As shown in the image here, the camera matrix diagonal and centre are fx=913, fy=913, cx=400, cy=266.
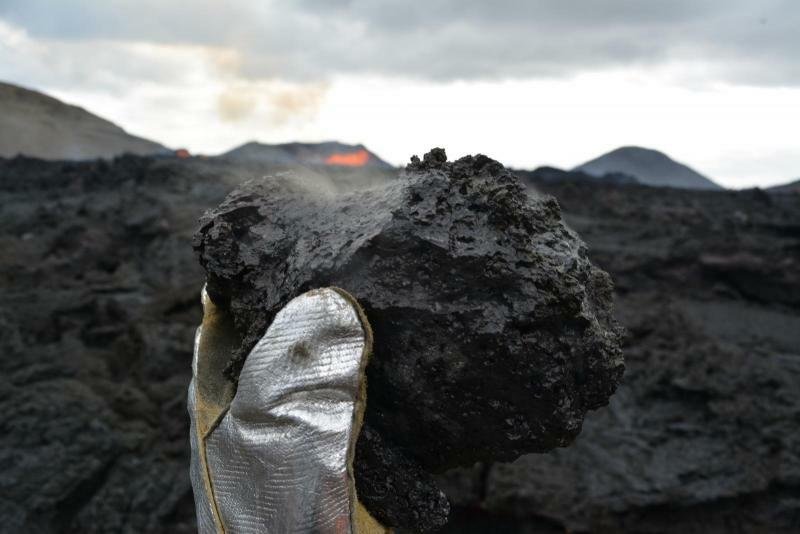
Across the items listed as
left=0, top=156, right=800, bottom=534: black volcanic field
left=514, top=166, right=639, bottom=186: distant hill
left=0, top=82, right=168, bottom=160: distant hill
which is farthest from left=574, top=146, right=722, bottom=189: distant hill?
left=0, top=82, right=168, bottom=160: distant hill

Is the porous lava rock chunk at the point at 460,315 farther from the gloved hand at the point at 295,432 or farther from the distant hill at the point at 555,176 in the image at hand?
the distant hill at the point at 555,176

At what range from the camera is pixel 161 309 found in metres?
8.30

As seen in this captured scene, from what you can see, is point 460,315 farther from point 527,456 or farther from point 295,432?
point 527,456

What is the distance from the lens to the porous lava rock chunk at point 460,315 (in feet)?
6.81

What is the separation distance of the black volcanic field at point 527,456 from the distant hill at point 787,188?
270 centimetres

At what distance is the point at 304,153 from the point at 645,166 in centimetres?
659

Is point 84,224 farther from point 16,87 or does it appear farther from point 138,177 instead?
point 16,87

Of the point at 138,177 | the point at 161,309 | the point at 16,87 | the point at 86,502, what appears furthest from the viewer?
the point at 16,87

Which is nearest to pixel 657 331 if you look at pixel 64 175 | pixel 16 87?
pixel 64 175

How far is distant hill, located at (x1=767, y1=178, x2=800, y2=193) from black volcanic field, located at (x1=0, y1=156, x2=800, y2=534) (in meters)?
2.70

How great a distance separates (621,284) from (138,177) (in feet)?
22.6

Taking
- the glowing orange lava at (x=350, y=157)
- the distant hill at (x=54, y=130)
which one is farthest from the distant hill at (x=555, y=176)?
the distant hill at (x=54, y=130)

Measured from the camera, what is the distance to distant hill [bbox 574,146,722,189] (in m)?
17.7

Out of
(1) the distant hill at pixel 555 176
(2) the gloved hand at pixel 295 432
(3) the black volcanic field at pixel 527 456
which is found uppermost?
(1) the distant hill at pixel 555 176
